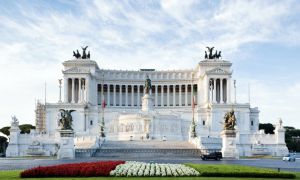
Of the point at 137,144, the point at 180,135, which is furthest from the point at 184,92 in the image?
the point at 137,144

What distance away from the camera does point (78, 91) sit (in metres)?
136

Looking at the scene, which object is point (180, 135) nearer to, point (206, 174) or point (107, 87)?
point (107, 87)

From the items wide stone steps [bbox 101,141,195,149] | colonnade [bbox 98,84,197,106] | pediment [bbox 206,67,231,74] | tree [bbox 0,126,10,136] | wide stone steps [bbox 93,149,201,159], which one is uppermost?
pediment [bbox 206,67,231,74]

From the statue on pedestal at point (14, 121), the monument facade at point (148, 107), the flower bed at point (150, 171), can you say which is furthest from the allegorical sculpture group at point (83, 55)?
the flower bed at point (150, 171)

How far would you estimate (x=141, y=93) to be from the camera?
145 meters

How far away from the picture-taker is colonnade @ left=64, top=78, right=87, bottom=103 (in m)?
133

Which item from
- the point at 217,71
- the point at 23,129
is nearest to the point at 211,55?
the point at 217,71

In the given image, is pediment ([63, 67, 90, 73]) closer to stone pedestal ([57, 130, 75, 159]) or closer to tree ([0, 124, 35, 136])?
tree ([0, 124, 35, 136])

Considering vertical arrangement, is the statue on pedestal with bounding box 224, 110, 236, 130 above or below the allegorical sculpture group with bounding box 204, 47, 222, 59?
below

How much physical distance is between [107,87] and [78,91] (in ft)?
31.5

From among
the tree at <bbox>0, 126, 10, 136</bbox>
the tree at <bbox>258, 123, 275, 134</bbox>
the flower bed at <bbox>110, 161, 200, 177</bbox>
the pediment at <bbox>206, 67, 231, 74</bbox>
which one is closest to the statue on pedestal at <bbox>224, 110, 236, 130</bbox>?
the flower bed at <bbox>110, 161, 200, 177</bbox>

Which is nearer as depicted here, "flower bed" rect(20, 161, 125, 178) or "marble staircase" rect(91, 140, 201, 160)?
"flower bed" rect(20, 161, 125, 178)

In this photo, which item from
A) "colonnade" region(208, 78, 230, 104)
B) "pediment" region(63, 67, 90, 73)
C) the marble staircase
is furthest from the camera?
"colonnade" region(208, 78, 230, 104)

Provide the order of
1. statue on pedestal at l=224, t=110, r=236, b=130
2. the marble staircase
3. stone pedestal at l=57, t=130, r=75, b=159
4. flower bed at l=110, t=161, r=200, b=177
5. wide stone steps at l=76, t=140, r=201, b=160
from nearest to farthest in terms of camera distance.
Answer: flower bed at l=110, t=161, r=200, b=177 < statue on pedestal at l=224, t=110, r=236, b=130 < stone pedestal at l=57, t=130, r=75, b=159 < wide stone steps at l=76, t=140, r=201, b=160 < the marble staircase
